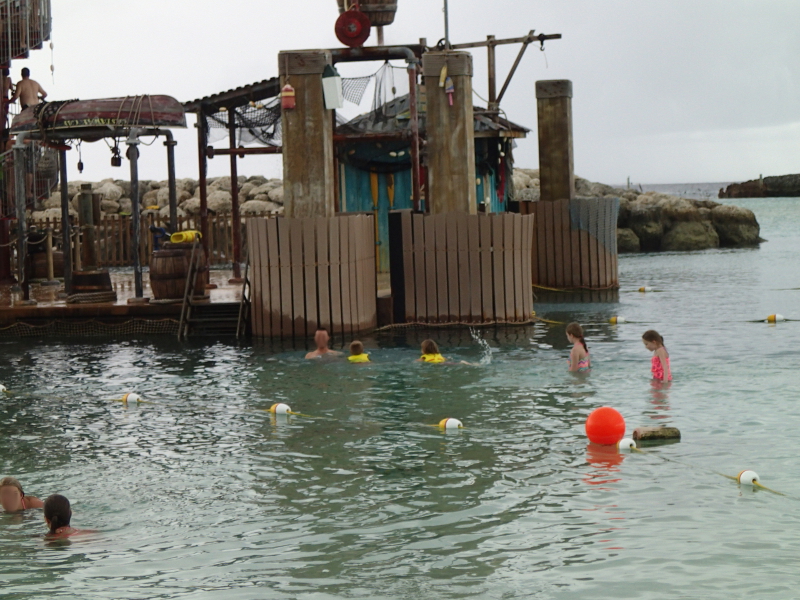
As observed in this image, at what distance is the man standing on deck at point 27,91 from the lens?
93.2ft

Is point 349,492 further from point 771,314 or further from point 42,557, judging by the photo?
point 771,314

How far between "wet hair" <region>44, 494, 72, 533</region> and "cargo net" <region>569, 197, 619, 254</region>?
20.7 m

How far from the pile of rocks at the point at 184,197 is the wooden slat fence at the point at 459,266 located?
2455cm

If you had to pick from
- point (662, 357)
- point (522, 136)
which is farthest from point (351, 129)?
point (662, 357)

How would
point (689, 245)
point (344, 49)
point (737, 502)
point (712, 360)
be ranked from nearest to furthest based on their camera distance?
point (737, 502) → point (712, 360) → point (344, 49) → point (689, 245)

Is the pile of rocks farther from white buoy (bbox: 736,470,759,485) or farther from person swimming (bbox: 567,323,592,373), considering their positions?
white buoy (bbox: 736,470,759,485)

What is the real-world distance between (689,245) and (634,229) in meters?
2.55

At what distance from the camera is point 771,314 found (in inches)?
893

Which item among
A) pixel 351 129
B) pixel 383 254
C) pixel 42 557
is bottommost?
pixel 42 557

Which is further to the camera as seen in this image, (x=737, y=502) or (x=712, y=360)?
(x=712, y=360)

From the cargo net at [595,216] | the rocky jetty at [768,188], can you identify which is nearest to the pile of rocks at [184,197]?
the cargo net at [595,216]

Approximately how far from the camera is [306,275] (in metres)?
20.2

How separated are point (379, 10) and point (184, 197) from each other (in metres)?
31.2

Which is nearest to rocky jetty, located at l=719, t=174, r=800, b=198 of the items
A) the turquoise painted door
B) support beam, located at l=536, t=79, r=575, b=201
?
support beam, located at l=536, t=79, r=575, b=201
